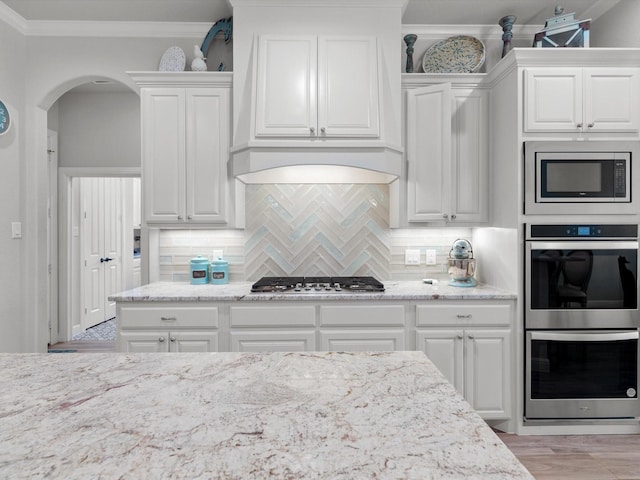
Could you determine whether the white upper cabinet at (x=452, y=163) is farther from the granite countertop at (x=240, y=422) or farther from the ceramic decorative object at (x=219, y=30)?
the granite countertop at (x=240, y=422)

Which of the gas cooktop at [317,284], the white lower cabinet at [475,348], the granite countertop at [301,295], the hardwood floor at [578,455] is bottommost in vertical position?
the hardwood floor at [578,455]

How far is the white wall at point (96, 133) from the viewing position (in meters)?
4.78

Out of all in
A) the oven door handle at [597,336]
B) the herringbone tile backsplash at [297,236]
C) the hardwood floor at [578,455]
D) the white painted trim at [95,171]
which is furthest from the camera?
the white painted trim at [95,171]

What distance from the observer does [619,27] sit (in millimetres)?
2945

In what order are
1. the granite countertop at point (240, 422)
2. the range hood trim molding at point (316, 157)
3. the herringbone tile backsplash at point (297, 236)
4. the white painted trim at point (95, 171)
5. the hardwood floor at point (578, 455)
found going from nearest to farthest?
the granite countertop at point (240, 422)
the hardwood floor at point (578, 455)
the range hood trim molding at point (316, 157)
the herringbone tile backsplash at point (297, 236)
the white painted trim at point (95, 171)

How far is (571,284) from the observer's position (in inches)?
104

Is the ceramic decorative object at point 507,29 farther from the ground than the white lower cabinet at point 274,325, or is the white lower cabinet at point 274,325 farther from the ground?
the ceramic decorative object at point 507,29

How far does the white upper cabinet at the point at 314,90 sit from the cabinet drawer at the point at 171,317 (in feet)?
4.10

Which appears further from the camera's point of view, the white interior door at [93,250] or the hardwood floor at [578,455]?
the white interior door at [93,250]

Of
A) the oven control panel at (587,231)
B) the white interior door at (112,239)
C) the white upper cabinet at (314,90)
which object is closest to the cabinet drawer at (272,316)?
the white upper cabinet at (314,90)

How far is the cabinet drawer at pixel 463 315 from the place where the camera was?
2707mm

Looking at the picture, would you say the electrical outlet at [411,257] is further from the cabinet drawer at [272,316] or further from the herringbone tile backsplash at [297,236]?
the cabinet drawer at [272,316]

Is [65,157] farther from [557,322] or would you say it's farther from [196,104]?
[557,322]

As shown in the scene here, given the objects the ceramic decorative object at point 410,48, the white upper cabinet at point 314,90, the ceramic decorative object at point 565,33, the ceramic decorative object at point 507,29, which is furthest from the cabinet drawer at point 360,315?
the ceramic decorative object at point 507,29
